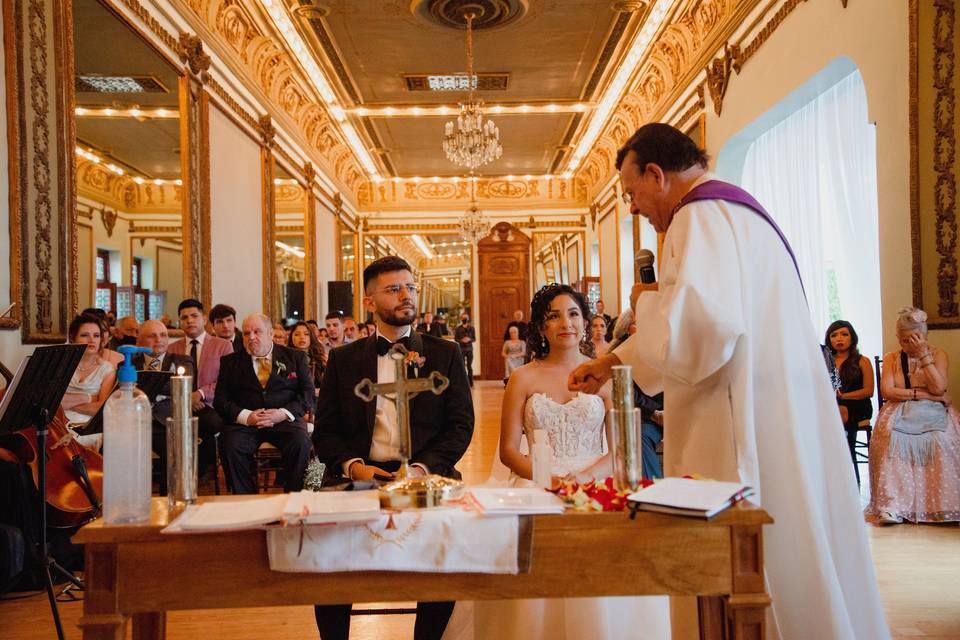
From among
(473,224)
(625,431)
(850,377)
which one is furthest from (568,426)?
(473,224)

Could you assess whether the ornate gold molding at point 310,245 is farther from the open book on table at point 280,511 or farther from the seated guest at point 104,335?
the open book on table at point 280,511

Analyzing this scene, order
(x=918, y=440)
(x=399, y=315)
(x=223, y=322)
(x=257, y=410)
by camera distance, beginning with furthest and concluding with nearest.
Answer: (x=223, y=322) < (x=257, y=410) < (x=918, y=440) < (x=399, y=315)

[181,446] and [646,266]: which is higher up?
[646,266]

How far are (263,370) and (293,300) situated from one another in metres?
5.90

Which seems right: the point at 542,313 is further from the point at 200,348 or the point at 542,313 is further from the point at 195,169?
the point at 195,169

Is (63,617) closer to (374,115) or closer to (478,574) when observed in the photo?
(478,574)

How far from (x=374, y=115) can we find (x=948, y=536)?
1096 cm

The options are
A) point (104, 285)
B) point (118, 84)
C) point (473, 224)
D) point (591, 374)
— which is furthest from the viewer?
point (473, 224)

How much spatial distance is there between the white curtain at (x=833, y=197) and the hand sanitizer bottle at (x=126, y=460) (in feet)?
21.3

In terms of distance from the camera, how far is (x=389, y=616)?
13.1 feet

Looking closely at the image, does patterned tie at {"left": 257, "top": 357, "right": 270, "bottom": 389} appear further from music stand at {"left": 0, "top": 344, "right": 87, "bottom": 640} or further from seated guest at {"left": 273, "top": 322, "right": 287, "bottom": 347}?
seated guest at {"left": 273, "top": 322, "right": 287, "bottom": 347}

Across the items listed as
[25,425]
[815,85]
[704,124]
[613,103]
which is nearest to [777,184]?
[704,124]

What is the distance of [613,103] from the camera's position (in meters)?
13.3

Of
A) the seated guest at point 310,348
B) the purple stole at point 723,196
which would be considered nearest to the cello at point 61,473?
the purple stole at point 723,196
